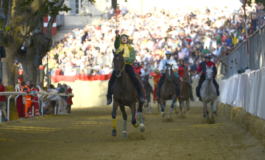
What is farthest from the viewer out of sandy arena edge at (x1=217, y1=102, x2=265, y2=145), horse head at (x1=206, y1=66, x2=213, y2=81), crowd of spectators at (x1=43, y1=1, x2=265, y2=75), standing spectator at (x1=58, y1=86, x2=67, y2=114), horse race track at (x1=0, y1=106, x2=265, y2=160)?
crowd of spectators at (x1=43, y1=1, x2=265, y2=75)

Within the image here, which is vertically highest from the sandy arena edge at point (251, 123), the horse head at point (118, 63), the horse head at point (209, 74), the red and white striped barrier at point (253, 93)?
the horse head at point (118, 63)

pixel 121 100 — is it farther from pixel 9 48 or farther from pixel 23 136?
pixel 9 48

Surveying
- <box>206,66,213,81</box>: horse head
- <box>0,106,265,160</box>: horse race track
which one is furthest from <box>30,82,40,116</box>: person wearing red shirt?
<box>206,66,213,81</box>: horse head

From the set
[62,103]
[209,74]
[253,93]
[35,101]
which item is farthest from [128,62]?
[62,103]

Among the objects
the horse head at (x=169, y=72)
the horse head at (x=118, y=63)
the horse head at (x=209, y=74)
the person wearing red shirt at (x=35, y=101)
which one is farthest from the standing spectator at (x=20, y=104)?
the horse head at (x=118, y=63)

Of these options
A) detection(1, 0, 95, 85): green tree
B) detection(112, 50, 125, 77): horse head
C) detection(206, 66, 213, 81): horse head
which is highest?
detection(1, 0, 95, 85): green tree

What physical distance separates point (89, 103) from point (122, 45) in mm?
27277

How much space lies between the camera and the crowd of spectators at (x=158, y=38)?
29078mm

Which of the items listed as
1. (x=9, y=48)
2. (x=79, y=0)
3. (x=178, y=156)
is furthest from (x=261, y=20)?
(x=79, y=0)

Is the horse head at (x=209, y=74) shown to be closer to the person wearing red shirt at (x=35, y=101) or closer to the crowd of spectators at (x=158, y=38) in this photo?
the person wearing red shirt at (x=35, y=101)

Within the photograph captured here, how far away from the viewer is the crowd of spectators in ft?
95.4

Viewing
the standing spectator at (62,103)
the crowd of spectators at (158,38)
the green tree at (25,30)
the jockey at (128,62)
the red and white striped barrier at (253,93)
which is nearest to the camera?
the red and white striped barrier at (253,93)

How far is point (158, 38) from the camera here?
112 feet

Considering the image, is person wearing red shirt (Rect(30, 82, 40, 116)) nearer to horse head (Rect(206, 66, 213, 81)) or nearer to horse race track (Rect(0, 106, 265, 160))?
horse race track (Rect(0, 106, 265, 160))
